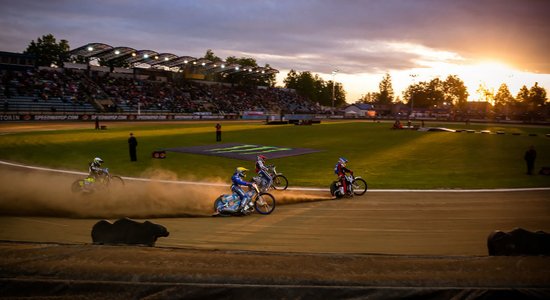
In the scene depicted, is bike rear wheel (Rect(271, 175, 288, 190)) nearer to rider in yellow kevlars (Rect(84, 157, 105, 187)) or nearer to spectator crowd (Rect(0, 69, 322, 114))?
rider in yellow kevlars (Rect(84, 157, 105, 187))

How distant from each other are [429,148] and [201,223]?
2758 cm

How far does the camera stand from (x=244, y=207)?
477 inches

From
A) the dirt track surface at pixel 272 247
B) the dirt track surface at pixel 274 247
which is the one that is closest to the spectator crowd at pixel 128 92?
the dirt track surface at pixel 272 247

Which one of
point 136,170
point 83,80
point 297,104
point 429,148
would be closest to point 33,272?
point 136,170

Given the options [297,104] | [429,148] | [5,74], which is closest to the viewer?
[429,148]

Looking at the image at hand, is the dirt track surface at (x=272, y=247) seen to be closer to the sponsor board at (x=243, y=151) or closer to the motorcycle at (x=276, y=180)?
the motorcycle at (x=276, y=180)

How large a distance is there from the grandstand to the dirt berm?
61.6 m

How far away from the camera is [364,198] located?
48.4ft

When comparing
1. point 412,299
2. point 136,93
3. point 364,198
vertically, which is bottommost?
point 364,198

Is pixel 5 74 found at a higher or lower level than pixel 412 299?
higher

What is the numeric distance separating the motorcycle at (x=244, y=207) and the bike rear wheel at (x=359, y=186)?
4.44 metres

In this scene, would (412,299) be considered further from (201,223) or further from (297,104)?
(297,104)

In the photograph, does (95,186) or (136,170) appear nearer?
(95,186)

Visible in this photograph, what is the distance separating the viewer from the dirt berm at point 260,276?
8.76 ft
